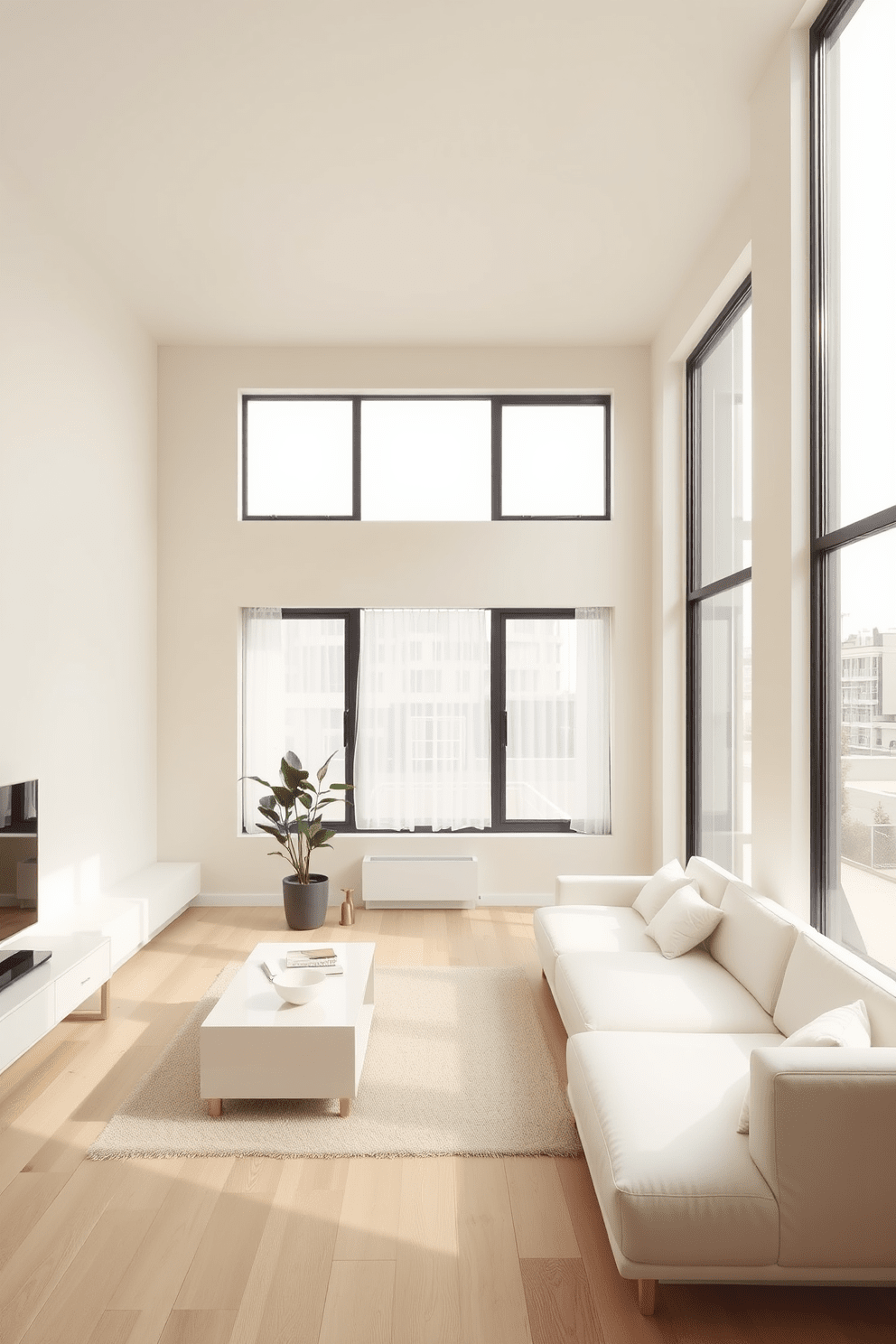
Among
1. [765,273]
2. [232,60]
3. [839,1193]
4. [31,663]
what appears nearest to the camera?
[839,1193]

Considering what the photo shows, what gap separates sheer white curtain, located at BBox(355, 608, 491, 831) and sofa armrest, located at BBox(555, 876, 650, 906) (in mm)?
1529

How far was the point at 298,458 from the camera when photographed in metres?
6.11

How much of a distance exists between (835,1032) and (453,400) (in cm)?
495

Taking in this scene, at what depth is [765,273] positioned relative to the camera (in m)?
3.52

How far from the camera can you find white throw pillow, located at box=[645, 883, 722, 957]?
357 centimetres

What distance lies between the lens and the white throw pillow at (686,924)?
3572mm

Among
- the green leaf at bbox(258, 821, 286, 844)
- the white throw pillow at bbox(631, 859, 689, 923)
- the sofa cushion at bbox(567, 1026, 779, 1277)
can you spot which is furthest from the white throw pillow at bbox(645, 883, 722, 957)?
the green leaf at bbox(258, 821, 286, 844)

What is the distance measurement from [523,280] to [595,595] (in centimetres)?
207

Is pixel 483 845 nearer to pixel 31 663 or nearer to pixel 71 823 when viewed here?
pixel 71 823

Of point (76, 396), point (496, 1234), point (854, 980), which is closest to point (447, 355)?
point (76, 396)

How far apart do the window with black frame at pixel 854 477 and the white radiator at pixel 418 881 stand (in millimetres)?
2863

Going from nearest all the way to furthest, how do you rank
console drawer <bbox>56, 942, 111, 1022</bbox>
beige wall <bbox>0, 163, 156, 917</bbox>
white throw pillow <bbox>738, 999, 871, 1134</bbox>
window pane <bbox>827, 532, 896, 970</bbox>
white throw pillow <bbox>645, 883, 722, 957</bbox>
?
1. white throw pillow <bbox>738, 999, 871, 1134</bbox>
2. window pane <bbox>827, 532, 896, 970</bbox>
3. console drawer <bbox>56, 942, 111, 1022</bbox>
4. white throw pillow <bbox>645, 883, 722, 957</bbox>
5. beige wall <bbox>0, 163, 156, 917</bbox>

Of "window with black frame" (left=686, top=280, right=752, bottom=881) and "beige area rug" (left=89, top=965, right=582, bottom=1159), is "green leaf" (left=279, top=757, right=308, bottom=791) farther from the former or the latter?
"window with black frame" (left=686, top=280, right=752, bottom=881)

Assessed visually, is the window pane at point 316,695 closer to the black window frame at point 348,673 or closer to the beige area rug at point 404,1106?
the black window frame at point 348,673
